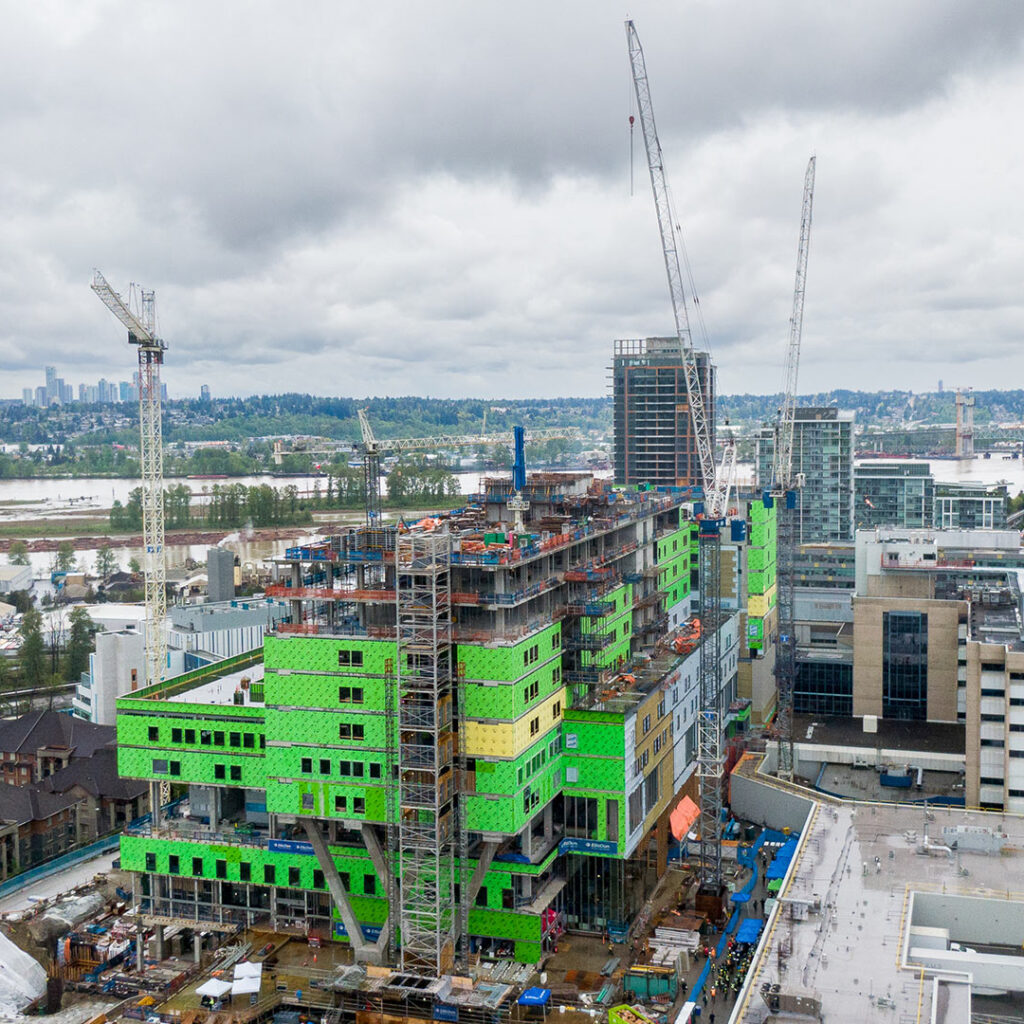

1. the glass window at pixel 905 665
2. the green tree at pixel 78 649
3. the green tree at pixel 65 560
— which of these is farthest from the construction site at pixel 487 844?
the green tree at pixel 65 560

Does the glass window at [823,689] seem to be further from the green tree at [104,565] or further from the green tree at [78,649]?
the green tree at [104,565]

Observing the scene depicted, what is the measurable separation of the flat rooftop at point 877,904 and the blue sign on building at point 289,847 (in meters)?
16.6

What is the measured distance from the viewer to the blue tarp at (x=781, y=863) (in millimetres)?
46188

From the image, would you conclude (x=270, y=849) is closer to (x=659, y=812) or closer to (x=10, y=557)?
(x=659, y=812)

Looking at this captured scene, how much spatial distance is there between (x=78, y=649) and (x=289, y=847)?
172 ft

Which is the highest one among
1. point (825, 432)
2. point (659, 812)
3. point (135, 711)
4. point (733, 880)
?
point (825, 432)

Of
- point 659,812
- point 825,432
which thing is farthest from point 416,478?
point 659,812

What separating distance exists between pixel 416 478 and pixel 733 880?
425 feet

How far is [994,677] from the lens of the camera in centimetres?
4784

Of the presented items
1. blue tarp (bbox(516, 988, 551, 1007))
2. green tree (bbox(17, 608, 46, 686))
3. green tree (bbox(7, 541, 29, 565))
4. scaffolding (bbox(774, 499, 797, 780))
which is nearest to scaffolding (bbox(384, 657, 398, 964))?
blue tarp (bbox(516, 988, 551, 1007))

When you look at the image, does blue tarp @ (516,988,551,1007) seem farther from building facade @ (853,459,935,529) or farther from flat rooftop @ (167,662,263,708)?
building facade @ (853,459,935,529)

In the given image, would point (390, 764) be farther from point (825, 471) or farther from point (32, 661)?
point (825, 471)

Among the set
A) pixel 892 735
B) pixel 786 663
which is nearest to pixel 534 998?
pixel 892 735

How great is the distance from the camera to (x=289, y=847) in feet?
143
